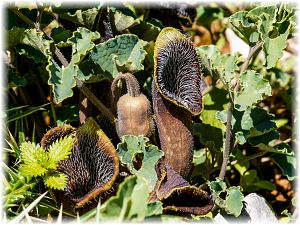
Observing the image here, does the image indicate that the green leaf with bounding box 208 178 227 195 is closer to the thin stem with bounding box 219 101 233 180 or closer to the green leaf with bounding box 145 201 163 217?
the thin stem with bounding box 219 101 233 180

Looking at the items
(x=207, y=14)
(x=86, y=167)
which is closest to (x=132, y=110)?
(x=86, y=167)

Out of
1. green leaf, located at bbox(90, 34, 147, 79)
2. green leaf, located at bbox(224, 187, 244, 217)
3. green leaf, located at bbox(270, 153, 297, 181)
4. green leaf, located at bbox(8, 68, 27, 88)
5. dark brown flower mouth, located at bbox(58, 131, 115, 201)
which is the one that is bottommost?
green leaf, located at bbox(270, 153, 297, 181)

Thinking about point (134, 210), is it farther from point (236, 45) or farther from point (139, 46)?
point (236, 45)

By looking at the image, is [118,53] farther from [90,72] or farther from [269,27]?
[269,27]

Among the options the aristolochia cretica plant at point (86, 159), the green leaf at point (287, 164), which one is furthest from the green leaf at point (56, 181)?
the green leaf at point (287, 164)

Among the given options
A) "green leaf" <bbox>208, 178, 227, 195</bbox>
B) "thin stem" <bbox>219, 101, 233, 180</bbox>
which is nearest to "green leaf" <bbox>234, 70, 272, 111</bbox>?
"thin stem" <bbox>219, 101, 233, 180</bbox>

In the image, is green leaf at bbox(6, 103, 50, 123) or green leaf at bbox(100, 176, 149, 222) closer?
green leaf at bbox(100, 176, 149, 222)

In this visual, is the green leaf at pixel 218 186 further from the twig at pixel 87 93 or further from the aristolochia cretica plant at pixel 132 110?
the twig at pixel 87 93
